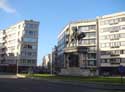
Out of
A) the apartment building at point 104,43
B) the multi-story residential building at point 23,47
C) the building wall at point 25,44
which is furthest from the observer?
the building wall at point 25,44

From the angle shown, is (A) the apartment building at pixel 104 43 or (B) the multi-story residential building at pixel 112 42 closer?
(B) the multi-story residential building at pixel 112 42

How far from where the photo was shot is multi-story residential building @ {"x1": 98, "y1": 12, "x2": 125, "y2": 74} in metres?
110

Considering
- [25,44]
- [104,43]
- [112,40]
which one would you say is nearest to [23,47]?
[25,44]

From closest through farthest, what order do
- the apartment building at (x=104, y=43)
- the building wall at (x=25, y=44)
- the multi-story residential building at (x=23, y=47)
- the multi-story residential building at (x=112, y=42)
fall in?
the multi-story residential building at (x=112, y=42) → the apartment building at (x=104, y=43) → the multi-story residential building at (x=23, y=47) → the building wall at (x=25, y=44)

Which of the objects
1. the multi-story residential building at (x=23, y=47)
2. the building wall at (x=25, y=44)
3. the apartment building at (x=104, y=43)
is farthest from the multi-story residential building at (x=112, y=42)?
the multi-story residential building at (x=23, y=47)

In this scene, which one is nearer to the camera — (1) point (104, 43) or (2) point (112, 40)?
(2) point (112, 40)

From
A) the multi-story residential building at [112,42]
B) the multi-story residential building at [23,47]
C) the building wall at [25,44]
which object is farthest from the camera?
the building wall at [25,44]

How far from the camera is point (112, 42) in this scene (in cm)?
11331

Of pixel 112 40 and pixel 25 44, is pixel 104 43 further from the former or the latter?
pixel 25 44

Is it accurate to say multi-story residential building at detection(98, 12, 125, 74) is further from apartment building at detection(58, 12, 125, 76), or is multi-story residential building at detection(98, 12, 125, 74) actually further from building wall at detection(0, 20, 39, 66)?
building wall at detection(0, 20, 39, 66)

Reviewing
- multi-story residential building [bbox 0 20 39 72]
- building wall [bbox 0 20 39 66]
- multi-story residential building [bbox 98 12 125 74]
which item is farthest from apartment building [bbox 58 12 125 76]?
multi-story residential building [bbox 0 20 39 72]

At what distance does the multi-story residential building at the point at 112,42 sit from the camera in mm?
109812

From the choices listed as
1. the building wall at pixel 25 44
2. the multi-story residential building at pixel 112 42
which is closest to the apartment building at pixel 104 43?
the multi-story residential building at pixel 112 42

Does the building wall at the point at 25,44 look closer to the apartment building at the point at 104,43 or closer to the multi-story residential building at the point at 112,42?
the apartment building at the point at 104,43
